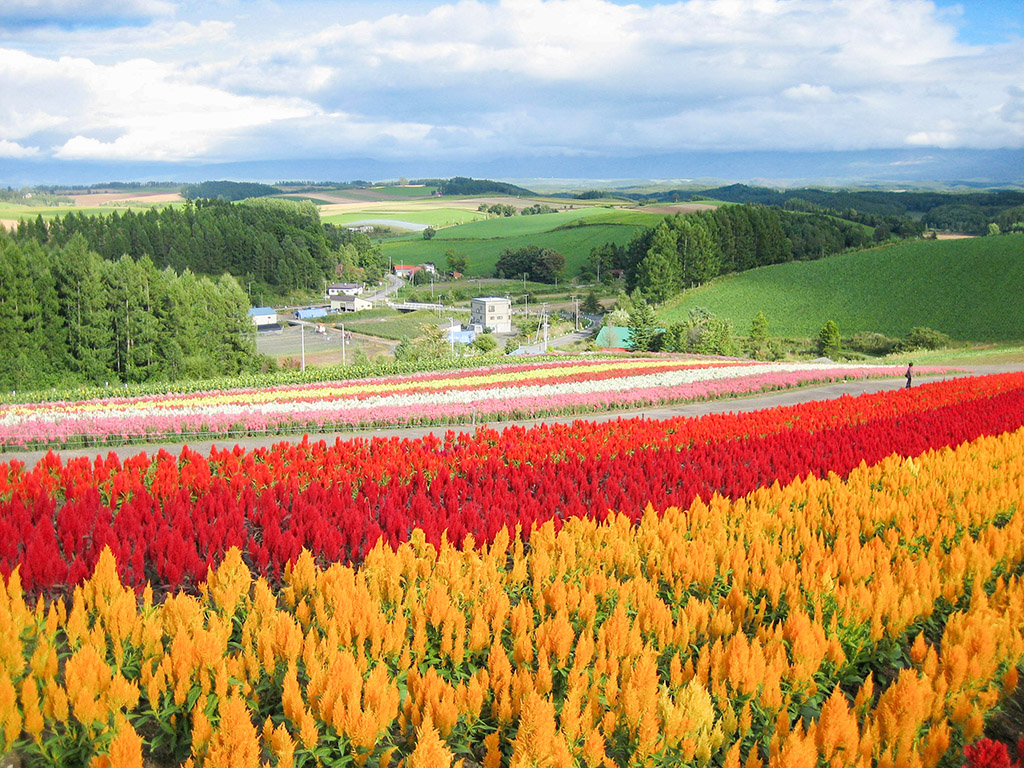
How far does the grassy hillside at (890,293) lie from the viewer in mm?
59844

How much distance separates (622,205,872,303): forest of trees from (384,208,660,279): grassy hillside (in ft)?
96.5

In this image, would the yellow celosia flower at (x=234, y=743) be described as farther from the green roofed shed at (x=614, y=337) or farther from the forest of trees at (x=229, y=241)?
the forest of trees at (x=229, y=241)

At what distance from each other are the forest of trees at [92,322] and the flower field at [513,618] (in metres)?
37.3

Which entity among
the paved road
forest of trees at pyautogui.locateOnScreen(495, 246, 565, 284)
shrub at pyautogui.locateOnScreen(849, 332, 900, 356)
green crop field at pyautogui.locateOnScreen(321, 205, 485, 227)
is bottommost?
shrub at pyautogui.locateOnScreen(849, 332, 900, 356)

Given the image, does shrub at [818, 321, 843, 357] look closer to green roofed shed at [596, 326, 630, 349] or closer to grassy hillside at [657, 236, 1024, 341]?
grassy hillside at [657, 236, 1024, 341]

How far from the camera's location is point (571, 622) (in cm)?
527

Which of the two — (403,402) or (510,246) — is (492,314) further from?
(403,402)

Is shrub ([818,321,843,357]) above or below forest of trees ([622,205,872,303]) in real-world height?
below

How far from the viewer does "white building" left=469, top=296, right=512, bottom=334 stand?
79.8 meters

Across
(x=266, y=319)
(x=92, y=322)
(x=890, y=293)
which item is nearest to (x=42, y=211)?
(x=266, y=319)

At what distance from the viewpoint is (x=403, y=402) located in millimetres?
20781

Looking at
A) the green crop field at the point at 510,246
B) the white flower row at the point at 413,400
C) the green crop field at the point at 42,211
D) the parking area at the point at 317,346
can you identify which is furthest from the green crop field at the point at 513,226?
the white flower row at the point at 413,400

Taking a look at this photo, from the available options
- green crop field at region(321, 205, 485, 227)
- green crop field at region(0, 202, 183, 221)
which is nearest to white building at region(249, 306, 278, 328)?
green crop field at region(0, 202, 183, 221)

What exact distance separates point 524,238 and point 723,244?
5281 cm
